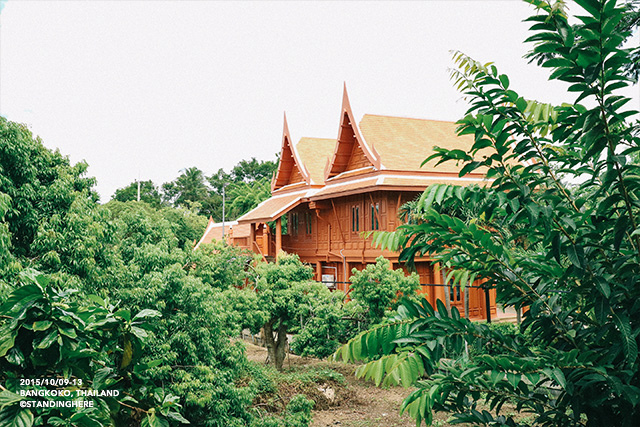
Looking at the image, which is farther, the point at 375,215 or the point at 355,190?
the point at 375,215

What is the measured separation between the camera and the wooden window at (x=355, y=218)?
19.9m

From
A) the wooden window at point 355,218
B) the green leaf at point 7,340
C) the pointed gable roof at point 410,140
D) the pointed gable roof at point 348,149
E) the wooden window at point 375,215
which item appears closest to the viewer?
the green leaf at point 7,340

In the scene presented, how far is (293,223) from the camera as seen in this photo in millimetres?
25453

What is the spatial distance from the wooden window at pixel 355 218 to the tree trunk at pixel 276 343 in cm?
750

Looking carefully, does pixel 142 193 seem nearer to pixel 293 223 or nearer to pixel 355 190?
pixel 293 223

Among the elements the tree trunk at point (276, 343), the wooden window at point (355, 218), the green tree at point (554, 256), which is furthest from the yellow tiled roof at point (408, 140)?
the green tree at point (554, 256)

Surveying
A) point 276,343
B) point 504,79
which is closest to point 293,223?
point 276,343

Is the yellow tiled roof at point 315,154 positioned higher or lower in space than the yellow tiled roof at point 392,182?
higher

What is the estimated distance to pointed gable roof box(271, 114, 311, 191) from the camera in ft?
78.9

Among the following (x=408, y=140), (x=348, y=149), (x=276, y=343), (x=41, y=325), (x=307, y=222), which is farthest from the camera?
(x=307, y=222)

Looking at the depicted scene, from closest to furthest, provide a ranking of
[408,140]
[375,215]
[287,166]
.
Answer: [375,215]
[408,140]
[287,166]

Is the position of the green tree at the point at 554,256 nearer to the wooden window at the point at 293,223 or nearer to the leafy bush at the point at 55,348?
the leafy bush at the point at 55,348

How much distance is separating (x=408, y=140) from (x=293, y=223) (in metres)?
8.12

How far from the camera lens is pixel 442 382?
8.79ft
